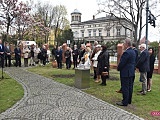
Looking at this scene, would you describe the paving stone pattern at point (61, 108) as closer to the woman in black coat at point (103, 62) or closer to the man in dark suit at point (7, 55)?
the woman in black coat at point (103, 62)

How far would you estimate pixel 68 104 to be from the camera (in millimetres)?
7512

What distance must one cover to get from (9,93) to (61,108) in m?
2.88

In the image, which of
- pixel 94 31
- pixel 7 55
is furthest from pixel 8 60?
pixel 94 31

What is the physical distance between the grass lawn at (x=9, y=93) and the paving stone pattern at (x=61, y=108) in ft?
0.69

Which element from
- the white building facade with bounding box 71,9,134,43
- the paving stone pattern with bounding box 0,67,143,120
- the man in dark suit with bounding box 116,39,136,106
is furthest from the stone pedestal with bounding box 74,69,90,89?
the white building facade with bounding box 71,9,134,43

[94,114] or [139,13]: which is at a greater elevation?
A: [139,13]

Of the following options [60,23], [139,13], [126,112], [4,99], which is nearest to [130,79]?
[126,112]

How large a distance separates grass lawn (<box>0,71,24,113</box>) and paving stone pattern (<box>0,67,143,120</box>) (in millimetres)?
209

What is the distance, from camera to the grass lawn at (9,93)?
24.1 ft

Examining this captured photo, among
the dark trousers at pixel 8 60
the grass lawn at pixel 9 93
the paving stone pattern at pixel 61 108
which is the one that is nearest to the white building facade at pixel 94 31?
the dark trousers at pixel 8 60

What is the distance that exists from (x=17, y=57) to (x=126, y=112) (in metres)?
14.3

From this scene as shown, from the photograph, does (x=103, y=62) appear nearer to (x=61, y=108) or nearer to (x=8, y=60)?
(x=61, y=108)

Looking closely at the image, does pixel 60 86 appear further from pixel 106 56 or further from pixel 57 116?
pixel 57 116

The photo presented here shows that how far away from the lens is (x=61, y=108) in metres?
7.04
